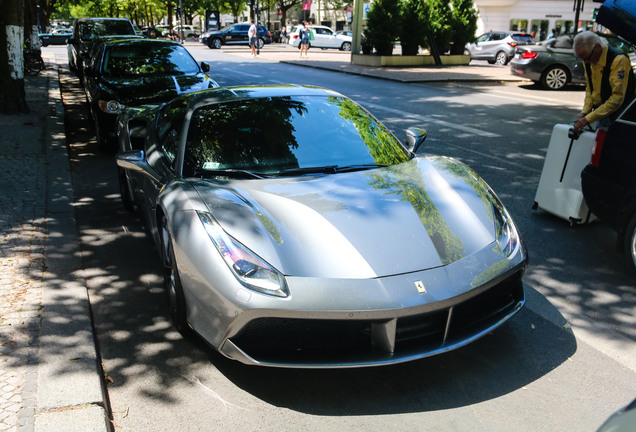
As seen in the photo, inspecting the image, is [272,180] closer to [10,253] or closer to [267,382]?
[267,382]

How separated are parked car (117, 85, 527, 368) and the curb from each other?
592 millimetres

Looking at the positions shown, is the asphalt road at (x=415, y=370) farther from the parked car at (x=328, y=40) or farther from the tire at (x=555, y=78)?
the parked car at (x=328, y=40)

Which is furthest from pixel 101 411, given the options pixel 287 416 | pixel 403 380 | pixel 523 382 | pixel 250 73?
pixel 250 73

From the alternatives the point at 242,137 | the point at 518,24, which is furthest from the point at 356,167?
the point at 518,24

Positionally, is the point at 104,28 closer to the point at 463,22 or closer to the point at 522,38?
the point at 463,22

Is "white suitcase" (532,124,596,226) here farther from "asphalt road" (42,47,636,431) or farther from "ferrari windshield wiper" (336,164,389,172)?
"ferrari windshield wiper" (336,164,389,172)

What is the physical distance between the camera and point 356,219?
346cm

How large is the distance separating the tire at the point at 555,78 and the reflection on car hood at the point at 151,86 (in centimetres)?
1175

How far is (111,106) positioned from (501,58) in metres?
26.1

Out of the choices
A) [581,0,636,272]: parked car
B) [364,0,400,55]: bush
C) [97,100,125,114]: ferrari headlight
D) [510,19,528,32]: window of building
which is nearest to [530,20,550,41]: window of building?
[510,19,528,32]: window of building

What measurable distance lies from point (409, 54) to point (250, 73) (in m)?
7.61

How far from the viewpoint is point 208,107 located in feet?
15.0

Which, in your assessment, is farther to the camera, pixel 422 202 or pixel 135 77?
pixel 135 77

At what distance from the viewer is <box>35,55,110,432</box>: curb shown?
2.94m
